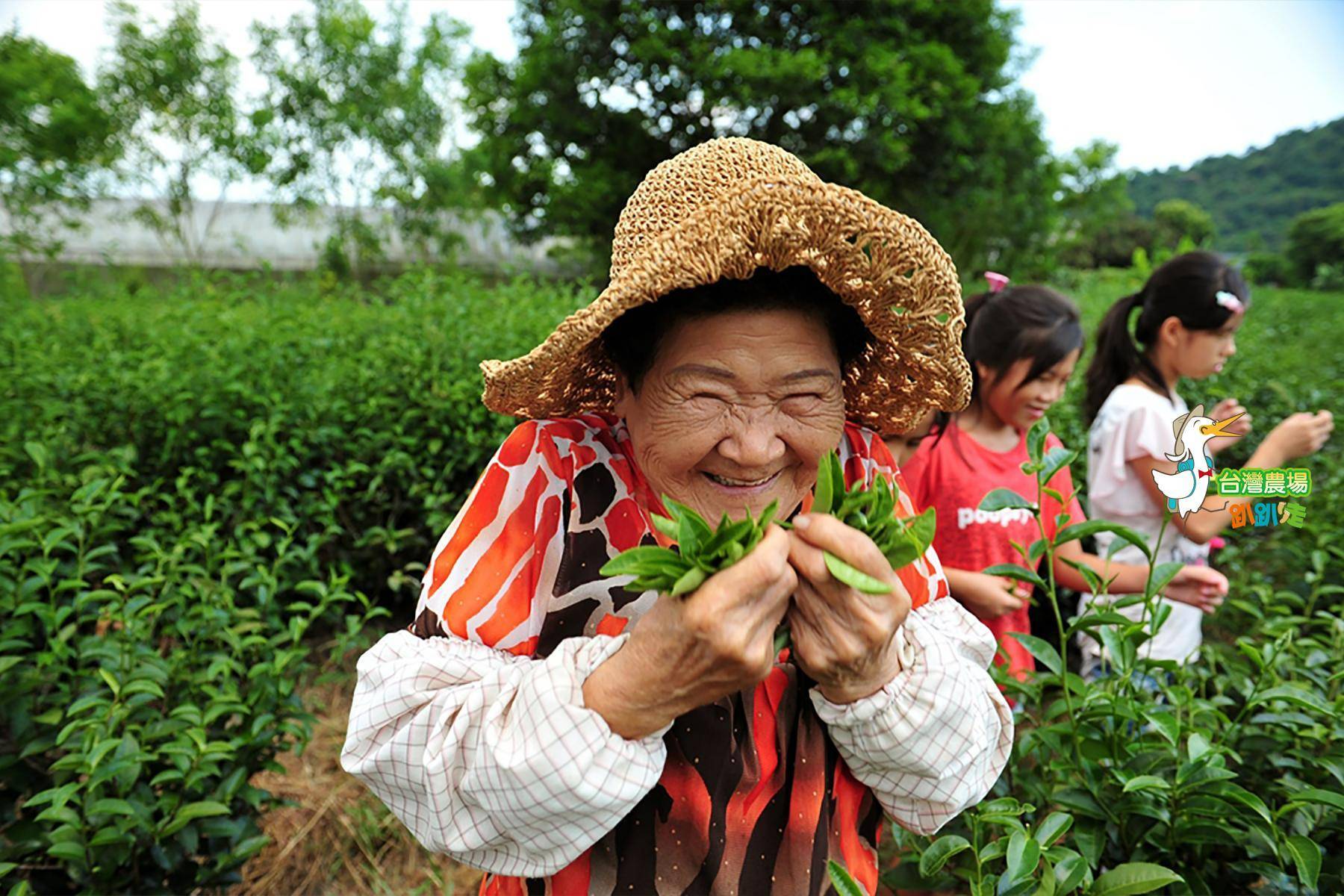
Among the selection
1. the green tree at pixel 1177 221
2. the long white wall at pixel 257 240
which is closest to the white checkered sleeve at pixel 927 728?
the long white wall at pixel 257 240

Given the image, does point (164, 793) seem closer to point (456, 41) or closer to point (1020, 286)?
point (1020, 286)

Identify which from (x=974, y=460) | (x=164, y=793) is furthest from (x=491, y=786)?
(x=974, y=460)

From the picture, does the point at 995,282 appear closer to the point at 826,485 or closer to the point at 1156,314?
the point at 1156,314

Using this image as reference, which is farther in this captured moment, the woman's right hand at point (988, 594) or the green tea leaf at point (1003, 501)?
the woman's right hand at point (988, 594)

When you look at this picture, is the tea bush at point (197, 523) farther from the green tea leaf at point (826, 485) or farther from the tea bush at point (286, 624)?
the green tea leaf at point (826, 485)

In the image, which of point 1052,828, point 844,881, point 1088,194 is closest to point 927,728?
point 844,881

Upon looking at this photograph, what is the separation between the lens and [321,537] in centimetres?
270

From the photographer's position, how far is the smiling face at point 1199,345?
8.36ft

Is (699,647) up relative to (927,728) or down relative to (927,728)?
up

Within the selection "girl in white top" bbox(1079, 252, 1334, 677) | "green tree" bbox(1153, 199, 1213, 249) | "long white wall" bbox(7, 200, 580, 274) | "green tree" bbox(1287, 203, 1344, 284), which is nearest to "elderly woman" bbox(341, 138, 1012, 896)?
"girl in white top" bbox(1079, 252, 1334, 677)

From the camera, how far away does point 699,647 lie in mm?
820

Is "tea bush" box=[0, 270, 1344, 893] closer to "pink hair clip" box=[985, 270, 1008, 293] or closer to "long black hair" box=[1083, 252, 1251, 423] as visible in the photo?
"long black hair" box=[1083, 252, 1251, 423]

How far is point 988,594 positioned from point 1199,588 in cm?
62

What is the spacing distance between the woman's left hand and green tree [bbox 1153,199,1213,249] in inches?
1504
